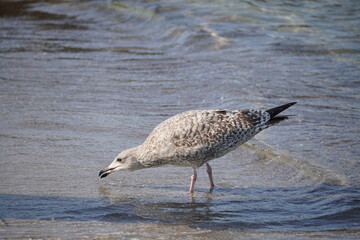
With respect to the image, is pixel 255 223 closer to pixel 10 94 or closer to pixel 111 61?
pixel 10 94

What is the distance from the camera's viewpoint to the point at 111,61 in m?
12.5

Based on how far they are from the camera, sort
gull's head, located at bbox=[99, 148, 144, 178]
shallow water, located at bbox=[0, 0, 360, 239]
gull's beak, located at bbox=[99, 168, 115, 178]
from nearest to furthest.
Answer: shallow water, located at bbox=[0, 0, 360, 239] < gull's beak, located at bbox=[99, 168, 115, 178] < gull's head, located at bbox=[99, 148, 144, 178]

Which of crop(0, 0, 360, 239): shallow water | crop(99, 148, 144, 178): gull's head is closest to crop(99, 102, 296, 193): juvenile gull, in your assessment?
crop(99, 148, 144, 178): gull's head

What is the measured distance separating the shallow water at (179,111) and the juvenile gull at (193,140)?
9.3 inches

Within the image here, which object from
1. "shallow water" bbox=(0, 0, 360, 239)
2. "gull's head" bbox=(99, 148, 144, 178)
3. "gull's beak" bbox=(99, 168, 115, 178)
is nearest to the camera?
"shallow water" bbox=(0, 0, 360, 239)

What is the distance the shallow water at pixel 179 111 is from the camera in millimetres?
5875

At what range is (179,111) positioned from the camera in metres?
9.37

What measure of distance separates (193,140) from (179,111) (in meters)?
2.52

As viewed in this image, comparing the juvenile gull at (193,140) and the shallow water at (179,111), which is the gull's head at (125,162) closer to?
the juvenile gull at (193,140)

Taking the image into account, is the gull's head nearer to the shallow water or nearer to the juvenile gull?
the juvenile gull

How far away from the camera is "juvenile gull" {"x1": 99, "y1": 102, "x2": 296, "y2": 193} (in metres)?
6.86

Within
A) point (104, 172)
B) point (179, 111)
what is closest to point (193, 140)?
point (104, 172)

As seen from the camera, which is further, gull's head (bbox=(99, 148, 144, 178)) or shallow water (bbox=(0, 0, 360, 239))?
gull's head (bbox=(99, 148, 144, 178))

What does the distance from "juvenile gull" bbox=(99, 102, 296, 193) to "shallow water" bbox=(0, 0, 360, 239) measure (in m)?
0.24
